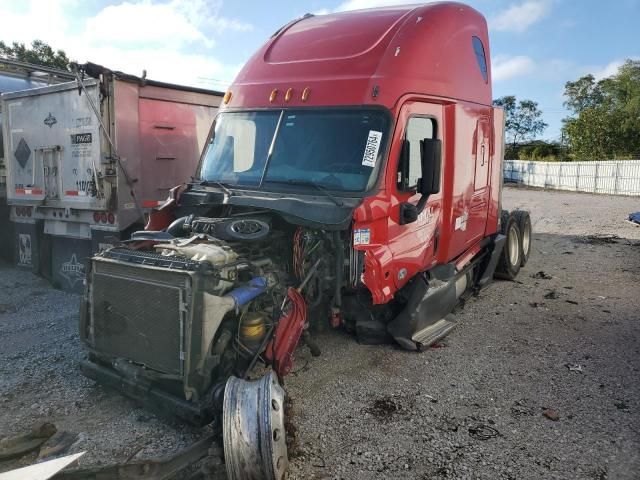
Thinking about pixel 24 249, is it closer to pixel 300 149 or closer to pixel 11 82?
pixel 11 82

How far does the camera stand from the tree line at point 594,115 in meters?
27.0

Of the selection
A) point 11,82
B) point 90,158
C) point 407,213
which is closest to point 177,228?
point 407,213

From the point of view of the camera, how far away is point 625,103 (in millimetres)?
39750

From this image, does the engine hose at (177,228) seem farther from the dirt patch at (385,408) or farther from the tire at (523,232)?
the tire at (523,232)

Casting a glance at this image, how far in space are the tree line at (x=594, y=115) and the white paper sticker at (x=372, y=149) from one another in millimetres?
23321

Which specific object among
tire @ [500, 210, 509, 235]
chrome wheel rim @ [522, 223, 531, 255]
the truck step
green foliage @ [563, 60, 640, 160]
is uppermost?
green foliage @ [563, 60, 640, 160]

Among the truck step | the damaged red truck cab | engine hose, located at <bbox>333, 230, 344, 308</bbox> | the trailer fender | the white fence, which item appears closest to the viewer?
engine hose, located at <bbox>333, 230, 344, 308</bbox>

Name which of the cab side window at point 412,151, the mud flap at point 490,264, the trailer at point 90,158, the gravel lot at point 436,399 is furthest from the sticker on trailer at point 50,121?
the mud flap at point 490,264

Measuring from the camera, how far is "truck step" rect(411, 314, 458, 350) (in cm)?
526

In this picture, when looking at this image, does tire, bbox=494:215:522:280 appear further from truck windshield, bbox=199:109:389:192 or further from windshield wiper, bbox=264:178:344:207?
windshield wiper, bbox=264:178:344:207

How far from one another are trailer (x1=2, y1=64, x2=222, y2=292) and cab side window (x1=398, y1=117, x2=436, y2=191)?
3879 millimetres

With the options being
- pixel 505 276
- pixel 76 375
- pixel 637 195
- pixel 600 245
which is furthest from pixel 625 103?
pixel 76 375

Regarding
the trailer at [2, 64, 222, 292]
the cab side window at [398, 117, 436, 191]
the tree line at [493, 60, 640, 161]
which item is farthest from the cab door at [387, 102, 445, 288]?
the tree line at [493, 60, 640, 161]

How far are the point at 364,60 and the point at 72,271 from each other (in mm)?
5375
